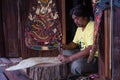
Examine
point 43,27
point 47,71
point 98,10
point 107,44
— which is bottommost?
point 47,71

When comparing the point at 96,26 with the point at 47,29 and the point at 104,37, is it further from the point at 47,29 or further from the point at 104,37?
the point at 47,29

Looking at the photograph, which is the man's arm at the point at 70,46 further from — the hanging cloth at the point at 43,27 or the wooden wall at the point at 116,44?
the wooden wall at the point at 116,44

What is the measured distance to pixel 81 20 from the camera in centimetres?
407

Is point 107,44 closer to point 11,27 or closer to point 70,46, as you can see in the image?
point 70,46

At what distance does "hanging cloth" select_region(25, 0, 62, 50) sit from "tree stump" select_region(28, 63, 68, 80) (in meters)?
1.32

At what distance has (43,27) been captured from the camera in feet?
17.4

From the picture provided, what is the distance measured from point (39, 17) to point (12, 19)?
39.3 inches

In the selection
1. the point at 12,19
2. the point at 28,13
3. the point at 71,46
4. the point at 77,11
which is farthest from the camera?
the point at 12,19

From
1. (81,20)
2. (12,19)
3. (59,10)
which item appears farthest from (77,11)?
(12,19)

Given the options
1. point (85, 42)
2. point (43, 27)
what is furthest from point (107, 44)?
point (43, 27)

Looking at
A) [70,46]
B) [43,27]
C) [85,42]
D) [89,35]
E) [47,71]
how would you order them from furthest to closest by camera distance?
[43,27] → [70,46] → [85,42] → [89,35] → [47,71]

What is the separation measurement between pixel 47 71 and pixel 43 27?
1520 millimetres

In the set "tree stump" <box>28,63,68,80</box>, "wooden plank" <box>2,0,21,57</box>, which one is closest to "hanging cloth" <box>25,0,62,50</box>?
"wooden plank" <box>2,0,21,57</box>

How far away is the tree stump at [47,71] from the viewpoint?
3.89m
